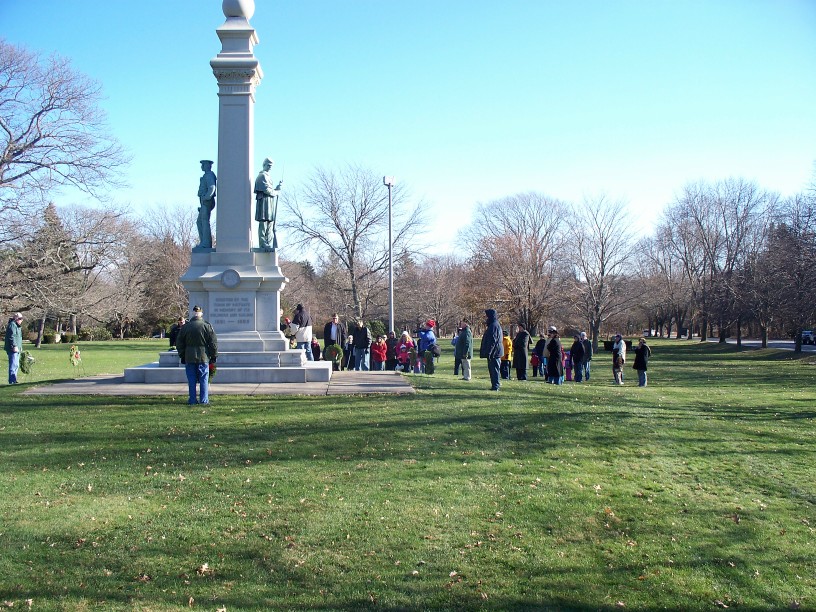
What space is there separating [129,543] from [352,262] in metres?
43.6

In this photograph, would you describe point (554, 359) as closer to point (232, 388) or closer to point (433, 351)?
point (433, 351)

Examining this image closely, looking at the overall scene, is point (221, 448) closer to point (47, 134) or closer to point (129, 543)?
point (129, 543)

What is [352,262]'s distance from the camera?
49375 millimetres

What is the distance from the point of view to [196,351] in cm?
1162

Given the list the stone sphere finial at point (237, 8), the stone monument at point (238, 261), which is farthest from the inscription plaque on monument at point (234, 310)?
the stone sphere finial at point (237, 8)

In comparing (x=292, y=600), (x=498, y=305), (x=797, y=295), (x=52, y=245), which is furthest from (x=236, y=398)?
(x=498, y=305)

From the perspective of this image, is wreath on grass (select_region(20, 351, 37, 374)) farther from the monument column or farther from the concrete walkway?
the monument column

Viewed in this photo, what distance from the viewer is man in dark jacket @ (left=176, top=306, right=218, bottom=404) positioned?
11633 millimetres

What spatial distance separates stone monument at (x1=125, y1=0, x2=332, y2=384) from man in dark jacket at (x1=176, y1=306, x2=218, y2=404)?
Answer: 11.2 feet

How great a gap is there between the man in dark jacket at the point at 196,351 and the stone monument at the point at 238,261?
3.41 metres

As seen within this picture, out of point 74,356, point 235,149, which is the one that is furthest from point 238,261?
point 74,356

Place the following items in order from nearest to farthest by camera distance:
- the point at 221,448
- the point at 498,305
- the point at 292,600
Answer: the point at 292,600 → the point at 221,448 → the point at 498,305

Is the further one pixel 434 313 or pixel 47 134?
pixel 434 313

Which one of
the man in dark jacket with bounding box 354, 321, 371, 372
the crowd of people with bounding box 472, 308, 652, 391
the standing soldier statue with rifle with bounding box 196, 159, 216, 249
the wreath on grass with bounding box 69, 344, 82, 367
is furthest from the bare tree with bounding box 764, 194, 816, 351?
the wreath on grass with bounding box 69, 344, 82, 367
